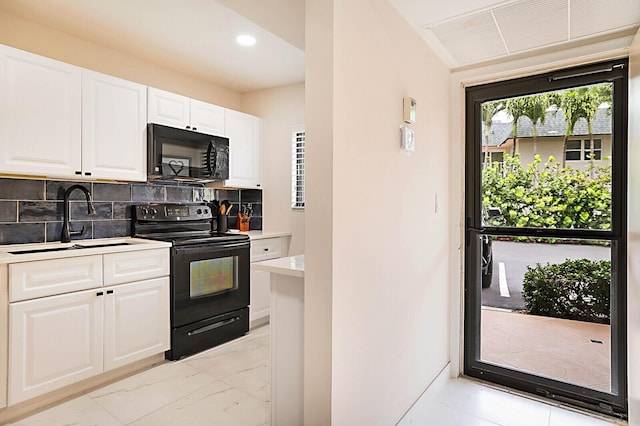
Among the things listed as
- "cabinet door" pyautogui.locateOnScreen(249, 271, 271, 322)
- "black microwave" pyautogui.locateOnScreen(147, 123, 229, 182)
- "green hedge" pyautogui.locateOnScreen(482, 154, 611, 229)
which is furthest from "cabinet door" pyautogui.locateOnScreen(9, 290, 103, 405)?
"green hedge" pyautogui.locateOnScreen(482, 154, 611, 229)

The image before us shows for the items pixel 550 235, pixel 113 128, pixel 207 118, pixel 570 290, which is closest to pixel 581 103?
pixel 550 235

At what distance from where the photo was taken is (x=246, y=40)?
289 centimetres

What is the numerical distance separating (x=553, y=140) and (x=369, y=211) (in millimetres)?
1600

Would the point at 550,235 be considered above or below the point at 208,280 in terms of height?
above

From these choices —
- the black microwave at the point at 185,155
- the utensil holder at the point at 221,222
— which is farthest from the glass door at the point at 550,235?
the utensil holder at the point at 221,222

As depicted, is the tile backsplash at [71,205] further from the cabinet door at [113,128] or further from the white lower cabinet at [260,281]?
the white lower cabinet at [260,281]

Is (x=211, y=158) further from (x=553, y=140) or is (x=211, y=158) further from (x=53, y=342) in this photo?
(x=553, y=140)

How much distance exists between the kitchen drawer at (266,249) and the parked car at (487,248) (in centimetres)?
200

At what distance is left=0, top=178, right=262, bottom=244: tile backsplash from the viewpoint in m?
2.54

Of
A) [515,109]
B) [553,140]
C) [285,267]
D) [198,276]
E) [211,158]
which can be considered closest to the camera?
[285,267]

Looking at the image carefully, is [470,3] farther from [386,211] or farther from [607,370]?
[607,370]

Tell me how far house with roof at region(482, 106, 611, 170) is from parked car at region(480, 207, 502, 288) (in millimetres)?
369

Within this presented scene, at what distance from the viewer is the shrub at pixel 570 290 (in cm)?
231

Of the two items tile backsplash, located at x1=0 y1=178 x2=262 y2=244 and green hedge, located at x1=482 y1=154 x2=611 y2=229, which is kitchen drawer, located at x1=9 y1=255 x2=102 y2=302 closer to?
tile backsplash, located at x1=0 y1=178 x2=262 y2=244
